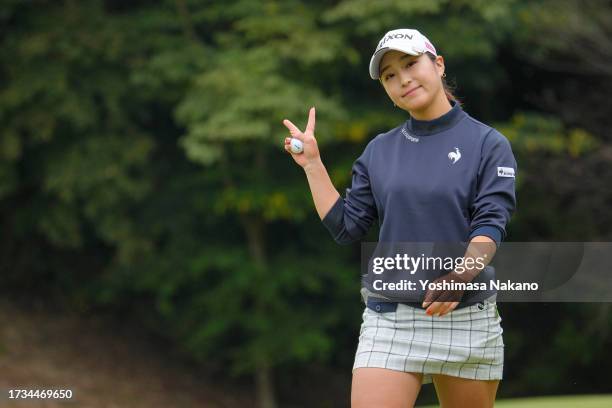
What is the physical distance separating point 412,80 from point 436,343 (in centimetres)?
73

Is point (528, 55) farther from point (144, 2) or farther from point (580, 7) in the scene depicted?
point (144, 2)

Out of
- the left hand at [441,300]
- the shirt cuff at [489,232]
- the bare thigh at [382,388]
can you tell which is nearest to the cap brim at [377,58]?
the shirt cuff at [489,232]

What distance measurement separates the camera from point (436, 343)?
275 centimetres

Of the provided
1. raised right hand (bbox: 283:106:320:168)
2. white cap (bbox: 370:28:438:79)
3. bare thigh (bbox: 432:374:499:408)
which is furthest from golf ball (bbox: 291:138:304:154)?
bare thigh (bbox: 432:374:499:408)

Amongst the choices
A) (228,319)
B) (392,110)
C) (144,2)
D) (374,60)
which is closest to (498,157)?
(374,60)

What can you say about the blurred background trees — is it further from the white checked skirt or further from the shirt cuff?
the shirt cuff

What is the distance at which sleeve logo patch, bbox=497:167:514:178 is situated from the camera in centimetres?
272

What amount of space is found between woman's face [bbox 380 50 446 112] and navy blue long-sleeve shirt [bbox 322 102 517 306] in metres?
0.06

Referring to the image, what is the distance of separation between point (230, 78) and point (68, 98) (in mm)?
2033

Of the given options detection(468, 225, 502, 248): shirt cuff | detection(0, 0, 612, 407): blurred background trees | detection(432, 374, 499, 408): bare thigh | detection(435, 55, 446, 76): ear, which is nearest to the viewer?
detection(468, 225, 502, 248): shirt cuff

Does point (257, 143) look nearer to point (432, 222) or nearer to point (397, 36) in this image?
point (397, 36)

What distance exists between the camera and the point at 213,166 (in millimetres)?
10875

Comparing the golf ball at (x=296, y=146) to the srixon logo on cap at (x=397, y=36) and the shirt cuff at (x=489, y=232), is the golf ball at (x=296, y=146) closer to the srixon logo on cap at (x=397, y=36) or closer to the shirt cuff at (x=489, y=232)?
the srixon logo on cap at (x=397, y=36)

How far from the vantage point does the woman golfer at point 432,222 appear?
271 cm
